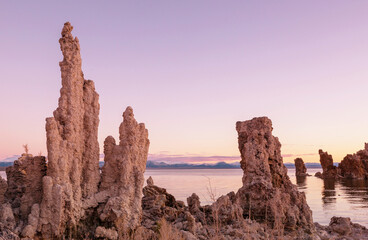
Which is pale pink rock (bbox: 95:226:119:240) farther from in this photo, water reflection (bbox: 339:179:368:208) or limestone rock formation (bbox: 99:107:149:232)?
water reflection (bbox: 339:179:368:208)

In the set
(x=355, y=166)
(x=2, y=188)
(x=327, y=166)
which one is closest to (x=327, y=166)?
(x=327, y=166)

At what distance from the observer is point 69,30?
504 inches

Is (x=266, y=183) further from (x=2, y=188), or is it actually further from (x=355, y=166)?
(x=355, y=166)

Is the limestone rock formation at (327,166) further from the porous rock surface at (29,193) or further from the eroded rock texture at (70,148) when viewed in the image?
the porous rock surface at (29,193)

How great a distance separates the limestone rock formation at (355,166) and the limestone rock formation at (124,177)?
90.2 m

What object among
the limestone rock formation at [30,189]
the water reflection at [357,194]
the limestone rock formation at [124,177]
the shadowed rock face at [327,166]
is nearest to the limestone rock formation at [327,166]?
the shadowed rock face at [327,166]

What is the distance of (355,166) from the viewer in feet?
297

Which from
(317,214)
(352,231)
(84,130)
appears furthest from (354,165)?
(84,130)

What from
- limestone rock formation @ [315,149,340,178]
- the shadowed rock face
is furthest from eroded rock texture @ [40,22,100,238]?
the shadowed rock face

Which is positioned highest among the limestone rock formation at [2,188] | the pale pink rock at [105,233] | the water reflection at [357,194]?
the limestone rock formation at [2,188]

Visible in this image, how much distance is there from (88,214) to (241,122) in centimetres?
953

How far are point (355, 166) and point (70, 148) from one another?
93934mm

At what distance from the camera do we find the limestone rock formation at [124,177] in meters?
11.9

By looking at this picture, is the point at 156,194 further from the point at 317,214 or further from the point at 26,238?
the point at 317,214
